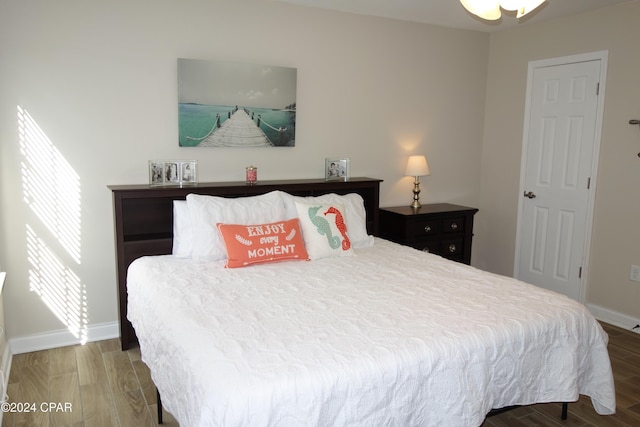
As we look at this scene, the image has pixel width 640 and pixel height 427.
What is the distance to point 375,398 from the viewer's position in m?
1.70

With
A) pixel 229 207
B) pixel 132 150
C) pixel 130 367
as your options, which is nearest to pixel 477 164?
pixel 229 207

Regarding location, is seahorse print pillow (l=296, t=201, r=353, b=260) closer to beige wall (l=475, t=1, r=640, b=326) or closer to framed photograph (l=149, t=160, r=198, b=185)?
framed photograph (l=149, t=160, r=198, b=185)

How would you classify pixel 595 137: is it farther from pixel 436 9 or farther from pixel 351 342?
pixel 351 342

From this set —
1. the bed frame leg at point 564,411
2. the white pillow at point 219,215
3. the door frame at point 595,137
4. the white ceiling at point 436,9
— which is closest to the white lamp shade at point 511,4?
the white ceiling at point 436,9

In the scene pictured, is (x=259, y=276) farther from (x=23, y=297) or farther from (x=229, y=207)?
(x=23, y=297)

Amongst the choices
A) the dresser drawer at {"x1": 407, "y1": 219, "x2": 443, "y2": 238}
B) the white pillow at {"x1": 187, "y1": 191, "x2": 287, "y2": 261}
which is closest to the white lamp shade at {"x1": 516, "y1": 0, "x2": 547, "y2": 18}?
the white pillow at {"x1": 187, "y1": 191, "x2": 287, "y2": 261}

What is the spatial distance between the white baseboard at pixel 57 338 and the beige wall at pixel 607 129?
137 inches

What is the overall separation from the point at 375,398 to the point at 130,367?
1896 mm

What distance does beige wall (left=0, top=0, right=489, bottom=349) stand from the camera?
119 inches

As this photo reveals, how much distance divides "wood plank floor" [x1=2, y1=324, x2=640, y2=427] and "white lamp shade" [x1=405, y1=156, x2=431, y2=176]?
1917 mm

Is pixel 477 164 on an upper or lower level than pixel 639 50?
lower

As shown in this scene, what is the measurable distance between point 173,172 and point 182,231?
0.51 m

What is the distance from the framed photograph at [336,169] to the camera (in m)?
3.97

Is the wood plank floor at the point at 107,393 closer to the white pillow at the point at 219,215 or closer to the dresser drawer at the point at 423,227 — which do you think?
the white pillow at the point at 219,215
